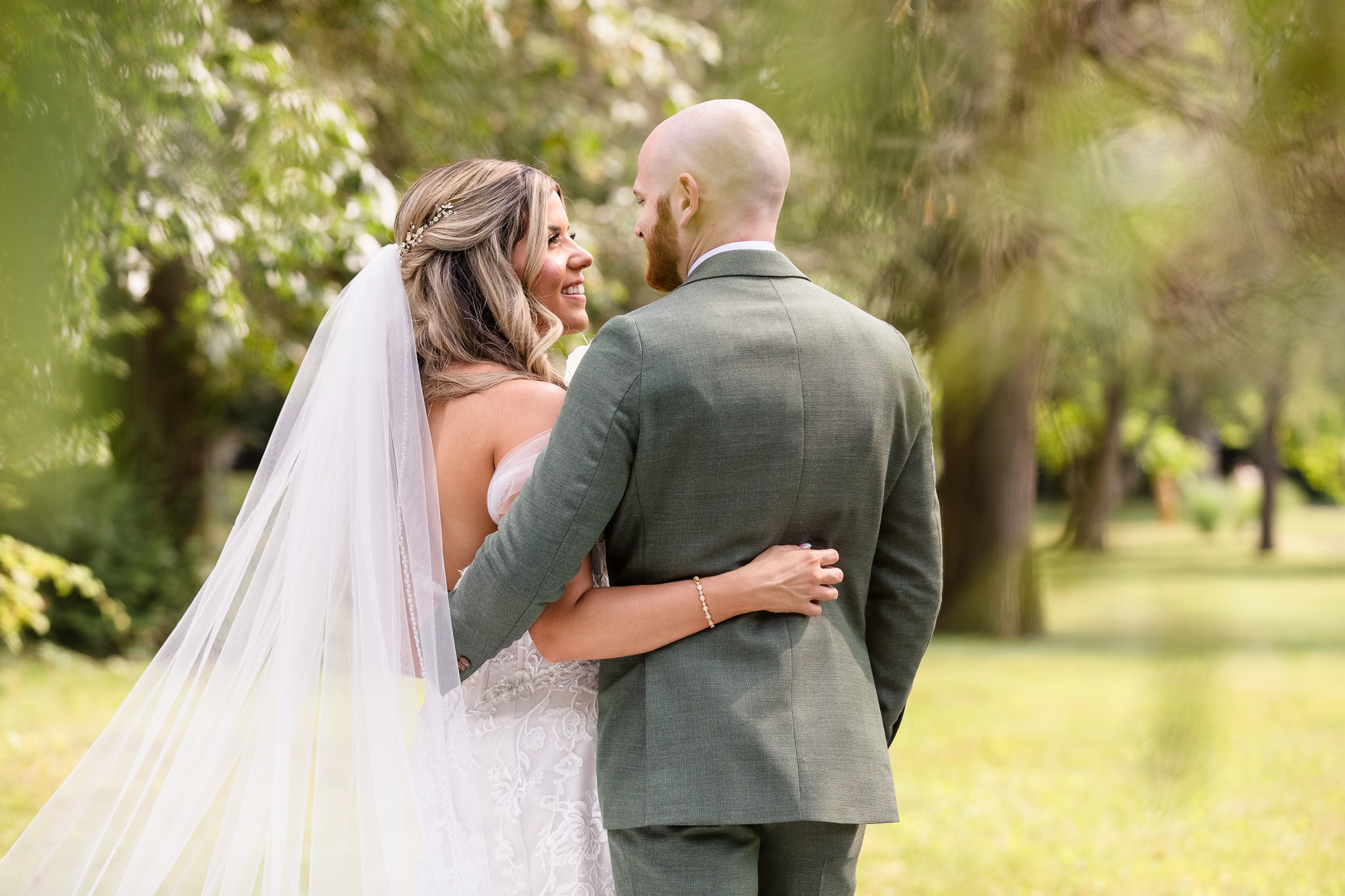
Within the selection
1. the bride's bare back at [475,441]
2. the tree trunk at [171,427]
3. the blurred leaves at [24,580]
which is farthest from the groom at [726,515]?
the tree trunk at [171,427]

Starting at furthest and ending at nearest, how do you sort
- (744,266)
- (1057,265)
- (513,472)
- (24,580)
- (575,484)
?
(24,580)
(513,472)
(744,266)
(575,484)
(1057,265)

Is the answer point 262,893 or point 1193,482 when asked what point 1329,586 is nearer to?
point 1193,482

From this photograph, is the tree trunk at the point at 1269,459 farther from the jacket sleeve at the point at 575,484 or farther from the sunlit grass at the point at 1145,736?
the jacket sleeve at the point at 575,484

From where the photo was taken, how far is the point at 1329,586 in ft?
2.82

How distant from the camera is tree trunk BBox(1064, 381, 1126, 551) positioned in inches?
33.6

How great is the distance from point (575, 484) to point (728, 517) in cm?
22

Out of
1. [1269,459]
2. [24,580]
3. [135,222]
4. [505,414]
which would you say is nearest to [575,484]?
[505,414]

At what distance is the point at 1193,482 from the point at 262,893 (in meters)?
1.45

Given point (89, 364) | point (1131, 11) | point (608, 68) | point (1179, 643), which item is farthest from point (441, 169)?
point (608, 68)

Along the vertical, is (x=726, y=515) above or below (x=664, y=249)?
below

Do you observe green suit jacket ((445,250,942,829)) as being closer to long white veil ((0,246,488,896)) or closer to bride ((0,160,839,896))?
bride ((0,160,839,896))

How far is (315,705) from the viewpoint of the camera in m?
1.83

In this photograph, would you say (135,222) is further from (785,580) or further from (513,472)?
(785,580)

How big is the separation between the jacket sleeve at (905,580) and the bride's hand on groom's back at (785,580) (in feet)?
0.73
